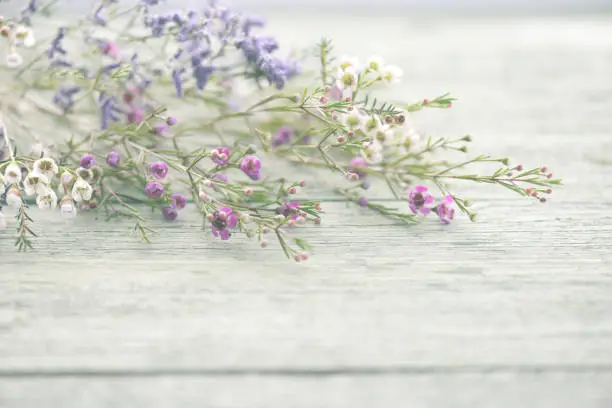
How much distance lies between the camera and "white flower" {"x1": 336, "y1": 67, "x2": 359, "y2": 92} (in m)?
0.80

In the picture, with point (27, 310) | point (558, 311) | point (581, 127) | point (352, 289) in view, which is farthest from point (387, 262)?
point (581, 127)

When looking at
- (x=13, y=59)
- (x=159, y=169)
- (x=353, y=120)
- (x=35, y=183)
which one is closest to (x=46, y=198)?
(x=35, y=183)

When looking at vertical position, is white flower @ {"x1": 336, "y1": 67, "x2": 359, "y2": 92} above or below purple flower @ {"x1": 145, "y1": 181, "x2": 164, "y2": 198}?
above

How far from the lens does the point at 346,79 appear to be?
0.80 meters

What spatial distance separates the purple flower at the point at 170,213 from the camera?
0.81 metres

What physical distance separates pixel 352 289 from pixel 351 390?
0.14 metres

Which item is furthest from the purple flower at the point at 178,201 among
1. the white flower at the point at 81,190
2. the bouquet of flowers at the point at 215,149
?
the white flower at the point at 81,190

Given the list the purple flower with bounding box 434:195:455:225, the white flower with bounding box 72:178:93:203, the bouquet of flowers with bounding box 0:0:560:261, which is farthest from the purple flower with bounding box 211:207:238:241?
the purple flower with bounding box 434:195:455:225

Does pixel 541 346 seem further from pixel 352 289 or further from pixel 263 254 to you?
pixel 263 254

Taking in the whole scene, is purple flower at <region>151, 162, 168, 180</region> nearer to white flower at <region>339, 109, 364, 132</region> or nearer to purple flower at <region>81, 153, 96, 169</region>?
purple flower at <region>81, 153, 96, 169</region>

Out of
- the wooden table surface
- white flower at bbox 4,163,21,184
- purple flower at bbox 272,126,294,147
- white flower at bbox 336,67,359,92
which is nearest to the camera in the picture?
the wooden table surface

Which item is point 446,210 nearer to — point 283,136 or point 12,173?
point 283,136

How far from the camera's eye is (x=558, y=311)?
67 cm

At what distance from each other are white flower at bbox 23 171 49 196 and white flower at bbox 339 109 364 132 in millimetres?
327
